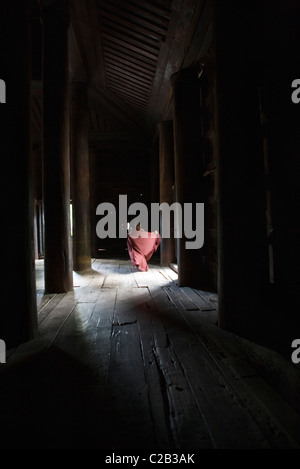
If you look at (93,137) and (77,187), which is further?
(93,137)

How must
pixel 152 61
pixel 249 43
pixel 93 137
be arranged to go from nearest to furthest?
pixel 249 43
pixel 152 61
pixel 93 137

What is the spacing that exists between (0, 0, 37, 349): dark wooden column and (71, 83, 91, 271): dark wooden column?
17.9 feet

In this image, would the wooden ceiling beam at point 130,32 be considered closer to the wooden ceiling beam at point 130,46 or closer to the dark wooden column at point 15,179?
the wooden ceiling beam at point 130,46

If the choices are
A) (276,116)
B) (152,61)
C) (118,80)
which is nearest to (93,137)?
(118,80)

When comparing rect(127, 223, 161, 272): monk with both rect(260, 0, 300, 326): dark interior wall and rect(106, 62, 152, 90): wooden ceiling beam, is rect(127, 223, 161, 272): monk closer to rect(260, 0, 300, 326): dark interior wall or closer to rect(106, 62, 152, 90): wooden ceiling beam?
rect(106, 62, 152, 90): wooden ceiling beam

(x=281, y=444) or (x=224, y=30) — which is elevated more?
(x=224, y=30)

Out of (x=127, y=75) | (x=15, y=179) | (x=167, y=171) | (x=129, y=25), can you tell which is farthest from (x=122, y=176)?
(x=15, y=179)

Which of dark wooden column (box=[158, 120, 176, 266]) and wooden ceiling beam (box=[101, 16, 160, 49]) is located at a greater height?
wooden ceiling beam (box=[101, 16, 160, 49])

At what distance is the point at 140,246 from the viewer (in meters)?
8.30

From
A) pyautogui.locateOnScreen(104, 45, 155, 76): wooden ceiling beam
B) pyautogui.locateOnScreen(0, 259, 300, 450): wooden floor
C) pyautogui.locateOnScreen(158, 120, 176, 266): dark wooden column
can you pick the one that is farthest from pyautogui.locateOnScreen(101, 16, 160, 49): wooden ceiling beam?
pyautogui.locateOnScreen(0, 259, 300, 450): wooden floor

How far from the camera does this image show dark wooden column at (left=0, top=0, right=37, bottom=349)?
8.93 ft
